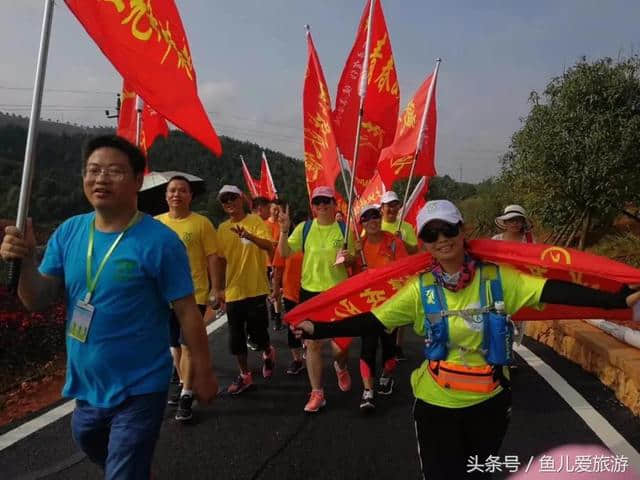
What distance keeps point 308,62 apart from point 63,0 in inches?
132

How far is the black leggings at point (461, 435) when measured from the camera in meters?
2.23

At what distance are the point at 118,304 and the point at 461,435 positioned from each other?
1.59m

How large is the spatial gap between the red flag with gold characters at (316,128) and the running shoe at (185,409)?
2278 mm

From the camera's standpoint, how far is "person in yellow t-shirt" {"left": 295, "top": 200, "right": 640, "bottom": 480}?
2211 mm

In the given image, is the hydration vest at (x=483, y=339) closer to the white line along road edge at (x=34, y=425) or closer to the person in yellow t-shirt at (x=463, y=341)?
the person in yellow t-shirt at (x=463, y=341)

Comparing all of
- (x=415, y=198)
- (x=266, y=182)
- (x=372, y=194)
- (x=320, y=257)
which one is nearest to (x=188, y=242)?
(x=320, y=257)

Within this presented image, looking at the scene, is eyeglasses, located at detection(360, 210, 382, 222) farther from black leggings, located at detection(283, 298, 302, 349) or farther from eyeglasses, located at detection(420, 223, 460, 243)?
eyeglasses, located at detection(420, 223, 460, 243)

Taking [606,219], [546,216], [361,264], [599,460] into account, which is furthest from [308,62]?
[606,219]

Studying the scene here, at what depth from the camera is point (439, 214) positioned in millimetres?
2252

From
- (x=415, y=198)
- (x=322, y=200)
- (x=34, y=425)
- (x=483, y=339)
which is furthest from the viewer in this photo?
(x=415, y=198)

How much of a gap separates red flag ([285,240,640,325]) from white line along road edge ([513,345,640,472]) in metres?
1.16

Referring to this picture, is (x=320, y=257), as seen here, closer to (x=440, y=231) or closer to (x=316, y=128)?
(x=316, y=128)

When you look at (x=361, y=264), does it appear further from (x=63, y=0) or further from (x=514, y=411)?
(x=63, y=0)

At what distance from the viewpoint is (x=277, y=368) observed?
5332 millimetres
